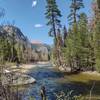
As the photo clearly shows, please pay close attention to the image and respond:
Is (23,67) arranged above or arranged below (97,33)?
below

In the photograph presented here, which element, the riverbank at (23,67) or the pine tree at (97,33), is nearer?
the riverbank at (23,67)

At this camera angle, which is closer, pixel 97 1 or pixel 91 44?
pixel 97 1

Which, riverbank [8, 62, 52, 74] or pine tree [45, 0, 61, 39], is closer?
riverbank [8, 62, 52, 74]

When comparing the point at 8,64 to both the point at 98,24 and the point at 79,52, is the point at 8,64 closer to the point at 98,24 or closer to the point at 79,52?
the point at 98,24

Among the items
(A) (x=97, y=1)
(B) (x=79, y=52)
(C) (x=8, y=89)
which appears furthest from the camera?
(B) (x=79, y=52)

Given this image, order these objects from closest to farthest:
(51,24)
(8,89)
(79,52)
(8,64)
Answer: (8,89)
(8,64)
(79,52)
(51,24)

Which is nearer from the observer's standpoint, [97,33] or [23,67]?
[97,33]

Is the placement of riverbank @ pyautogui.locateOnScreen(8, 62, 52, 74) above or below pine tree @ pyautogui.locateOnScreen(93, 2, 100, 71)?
below

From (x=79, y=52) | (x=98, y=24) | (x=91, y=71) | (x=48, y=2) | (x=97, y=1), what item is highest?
(x=48, y=2)

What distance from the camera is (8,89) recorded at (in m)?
5.16

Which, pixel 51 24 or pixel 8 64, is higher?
pixel 51 24

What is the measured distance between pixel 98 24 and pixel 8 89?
28442mm

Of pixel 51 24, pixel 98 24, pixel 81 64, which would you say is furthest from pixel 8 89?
pixel 51 24

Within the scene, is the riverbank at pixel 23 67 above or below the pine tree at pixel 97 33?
below
